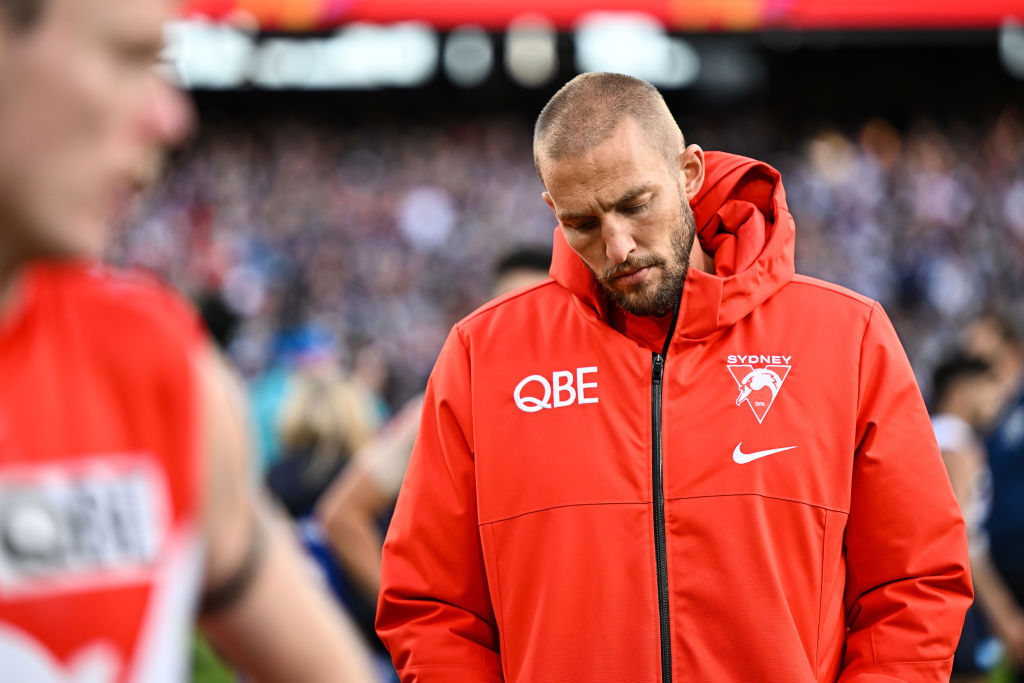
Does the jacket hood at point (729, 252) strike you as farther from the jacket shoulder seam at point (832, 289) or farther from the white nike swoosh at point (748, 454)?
the white nike swoosh at point (748, 454)

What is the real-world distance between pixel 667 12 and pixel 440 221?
4512mm

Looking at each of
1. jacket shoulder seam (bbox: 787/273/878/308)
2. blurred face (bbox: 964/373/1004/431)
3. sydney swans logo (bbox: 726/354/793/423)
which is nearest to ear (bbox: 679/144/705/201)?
jacket shoulder seam (bbox: 787/273/878/308)

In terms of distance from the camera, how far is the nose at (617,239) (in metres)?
2.33

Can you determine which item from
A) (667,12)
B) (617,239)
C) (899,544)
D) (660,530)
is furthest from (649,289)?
(667,12)

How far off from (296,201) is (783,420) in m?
16.8

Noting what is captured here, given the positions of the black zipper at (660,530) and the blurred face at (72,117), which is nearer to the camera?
the blurred face at (72,117)

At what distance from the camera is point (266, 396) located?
6.64m

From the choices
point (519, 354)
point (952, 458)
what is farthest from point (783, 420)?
point (952, 458)

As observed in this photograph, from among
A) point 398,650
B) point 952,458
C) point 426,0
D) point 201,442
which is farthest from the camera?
point 426,0

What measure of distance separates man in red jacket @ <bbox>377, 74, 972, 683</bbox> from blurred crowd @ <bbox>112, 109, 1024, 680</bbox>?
864 centimetres

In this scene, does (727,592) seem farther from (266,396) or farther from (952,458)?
(266,396)

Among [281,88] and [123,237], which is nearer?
[123,237]

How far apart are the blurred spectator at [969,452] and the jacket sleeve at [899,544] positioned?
8.70 ft

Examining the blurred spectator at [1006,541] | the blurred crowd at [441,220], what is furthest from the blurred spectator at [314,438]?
the blurred crowd at [441,220]
